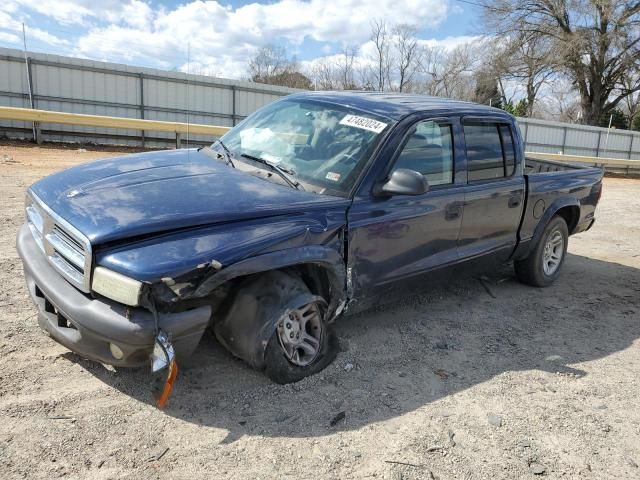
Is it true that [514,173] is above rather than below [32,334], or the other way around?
above

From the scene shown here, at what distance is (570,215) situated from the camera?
6004 mm

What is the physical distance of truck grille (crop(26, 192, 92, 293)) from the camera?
2.79m

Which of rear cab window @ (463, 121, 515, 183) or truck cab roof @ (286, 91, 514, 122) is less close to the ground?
truck cab roof @ (286, 91, 514, 122)

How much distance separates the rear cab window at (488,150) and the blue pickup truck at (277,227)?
0.02 metres

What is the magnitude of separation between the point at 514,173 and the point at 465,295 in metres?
1.30

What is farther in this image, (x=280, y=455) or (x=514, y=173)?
(x=514, y=173)

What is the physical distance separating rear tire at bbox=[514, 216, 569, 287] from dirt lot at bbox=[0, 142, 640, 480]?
1.00 meters

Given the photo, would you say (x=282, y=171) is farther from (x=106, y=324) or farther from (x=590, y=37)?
(x=590, y=37)

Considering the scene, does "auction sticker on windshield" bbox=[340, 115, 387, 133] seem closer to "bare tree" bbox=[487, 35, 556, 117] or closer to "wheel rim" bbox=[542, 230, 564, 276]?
"wheel rim" bbox=[542, 230, 564, 276]

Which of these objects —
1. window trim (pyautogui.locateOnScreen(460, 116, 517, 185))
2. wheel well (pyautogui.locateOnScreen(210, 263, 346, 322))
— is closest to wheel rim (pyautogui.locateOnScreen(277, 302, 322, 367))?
wheel well (pyautogui.locateOnScreen(210, 263, 346, 322))

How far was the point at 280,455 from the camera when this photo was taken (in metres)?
2.77

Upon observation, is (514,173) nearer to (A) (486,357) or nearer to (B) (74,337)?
(A) (486,357)

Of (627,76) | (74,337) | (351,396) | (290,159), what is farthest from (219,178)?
(627,76)

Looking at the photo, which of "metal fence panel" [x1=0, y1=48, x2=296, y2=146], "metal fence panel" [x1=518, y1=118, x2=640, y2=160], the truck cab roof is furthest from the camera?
"metal fence panel" [x1=518, y1=118, x2=640, y2=160]
